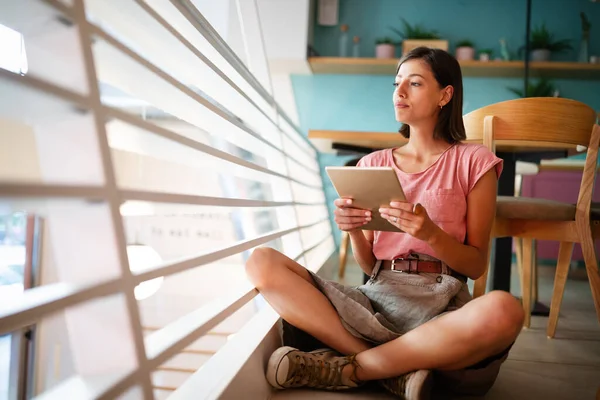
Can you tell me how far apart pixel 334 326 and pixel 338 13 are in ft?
11.9

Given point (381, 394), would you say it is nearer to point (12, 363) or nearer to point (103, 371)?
point (103, 371)

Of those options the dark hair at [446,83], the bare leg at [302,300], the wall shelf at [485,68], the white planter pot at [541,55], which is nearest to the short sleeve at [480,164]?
the dark hair at [446,83]

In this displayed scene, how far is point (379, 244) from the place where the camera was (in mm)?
1353

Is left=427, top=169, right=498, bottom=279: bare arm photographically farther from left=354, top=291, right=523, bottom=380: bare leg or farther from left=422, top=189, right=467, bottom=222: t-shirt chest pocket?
left=354, top=291, right=523, bottom=380: bare leg

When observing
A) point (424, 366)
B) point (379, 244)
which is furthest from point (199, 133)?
point (424, 366)

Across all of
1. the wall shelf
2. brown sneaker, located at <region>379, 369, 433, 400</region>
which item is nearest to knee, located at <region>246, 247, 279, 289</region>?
brown sneaker, located at <region>379, 369, 433, 400</region>

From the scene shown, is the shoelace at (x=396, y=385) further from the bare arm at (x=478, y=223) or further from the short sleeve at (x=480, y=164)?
the short sleeve at (x=480, y=164)

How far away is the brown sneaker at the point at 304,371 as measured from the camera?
1117 mm

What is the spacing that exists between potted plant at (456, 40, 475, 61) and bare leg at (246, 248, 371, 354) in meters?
3.25

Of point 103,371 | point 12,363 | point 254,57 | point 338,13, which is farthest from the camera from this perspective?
point 338,13

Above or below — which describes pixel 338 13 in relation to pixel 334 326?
above

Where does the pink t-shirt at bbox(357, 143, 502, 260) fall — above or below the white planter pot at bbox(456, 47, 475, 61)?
below

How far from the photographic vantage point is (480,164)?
127 centimetres

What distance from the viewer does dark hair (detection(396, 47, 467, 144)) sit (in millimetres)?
1364
